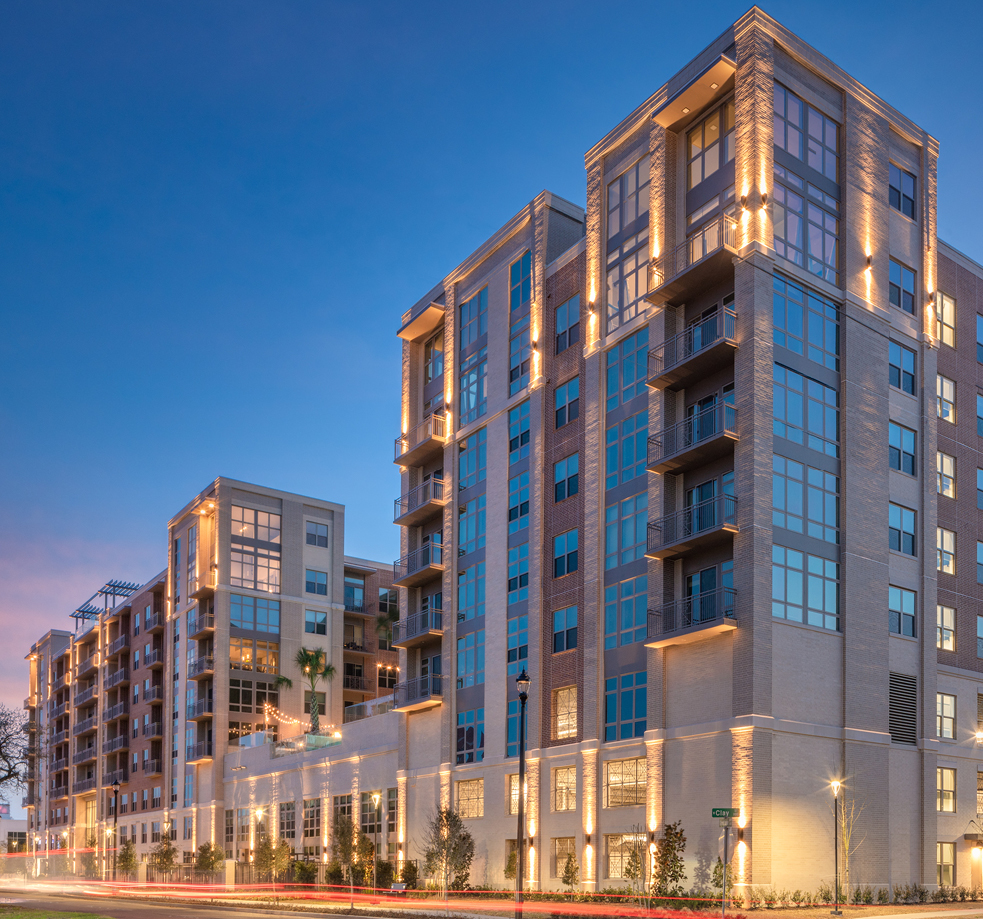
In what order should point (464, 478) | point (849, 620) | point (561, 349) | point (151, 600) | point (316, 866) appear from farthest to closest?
point (151, 600)
point (316, 866)
point (464, 478)
point (561, 349)
point (849, 620)

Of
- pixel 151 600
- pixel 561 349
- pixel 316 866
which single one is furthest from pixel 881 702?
pixel 151 600

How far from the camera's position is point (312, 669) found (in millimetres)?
87000

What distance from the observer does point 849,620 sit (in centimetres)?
4106

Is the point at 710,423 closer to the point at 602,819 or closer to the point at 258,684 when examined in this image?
the point at 602,819

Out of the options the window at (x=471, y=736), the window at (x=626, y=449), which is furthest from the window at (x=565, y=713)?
the window at (x=626, y=449)

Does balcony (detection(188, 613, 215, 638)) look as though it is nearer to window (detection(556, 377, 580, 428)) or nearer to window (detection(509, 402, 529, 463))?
window (detection(509, 402, 529, 463))

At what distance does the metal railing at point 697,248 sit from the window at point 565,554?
37.7 ft

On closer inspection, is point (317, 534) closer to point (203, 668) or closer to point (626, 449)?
point (203, 668)

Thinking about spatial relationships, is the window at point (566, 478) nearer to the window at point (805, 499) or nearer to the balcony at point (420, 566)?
the balcony at point (420, 566)

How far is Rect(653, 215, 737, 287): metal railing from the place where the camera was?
41.8m

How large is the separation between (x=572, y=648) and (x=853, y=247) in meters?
19.5

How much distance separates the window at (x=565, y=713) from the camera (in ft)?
156

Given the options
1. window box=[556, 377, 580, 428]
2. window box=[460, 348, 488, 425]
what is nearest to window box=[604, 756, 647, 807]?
window box=[556, 377, 580, 428]

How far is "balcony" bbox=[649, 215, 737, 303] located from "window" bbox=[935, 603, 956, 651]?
51.2 feet
